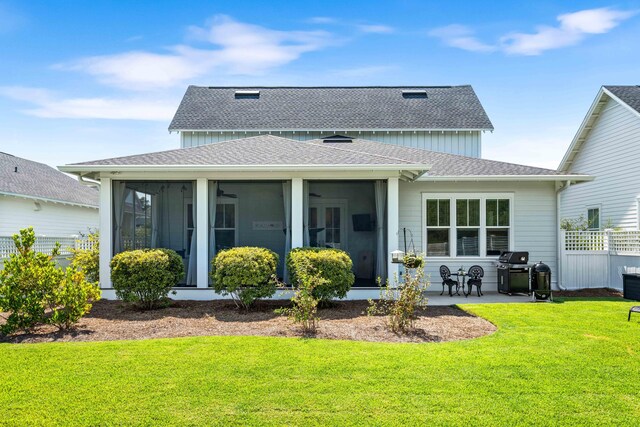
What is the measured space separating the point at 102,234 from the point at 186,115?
36.1 ft

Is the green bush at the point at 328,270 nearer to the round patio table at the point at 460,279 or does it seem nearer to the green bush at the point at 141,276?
the green bush at the point at 141,276

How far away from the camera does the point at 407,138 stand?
1973 cm

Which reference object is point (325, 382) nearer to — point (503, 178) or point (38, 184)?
point (503, 178)

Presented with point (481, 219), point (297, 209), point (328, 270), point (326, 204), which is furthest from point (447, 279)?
point (297, 209)

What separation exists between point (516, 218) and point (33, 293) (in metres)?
11.2

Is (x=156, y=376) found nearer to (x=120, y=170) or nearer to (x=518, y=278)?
(x=120, y=170)

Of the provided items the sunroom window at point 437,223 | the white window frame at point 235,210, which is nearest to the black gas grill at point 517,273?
the sunroom window at point 437,223

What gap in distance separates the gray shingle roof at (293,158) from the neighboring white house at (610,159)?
16.6ft

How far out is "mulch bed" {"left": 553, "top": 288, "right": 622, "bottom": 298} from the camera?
38.6 feet

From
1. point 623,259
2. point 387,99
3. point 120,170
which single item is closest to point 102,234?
point 120,170

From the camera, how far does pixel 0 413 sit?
419cm

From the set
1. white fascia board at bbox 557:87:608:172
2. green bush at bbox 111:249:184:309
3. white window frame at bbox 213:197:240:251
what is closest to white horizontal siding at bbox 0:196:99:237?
white window frame at bbox 213:197:240:251

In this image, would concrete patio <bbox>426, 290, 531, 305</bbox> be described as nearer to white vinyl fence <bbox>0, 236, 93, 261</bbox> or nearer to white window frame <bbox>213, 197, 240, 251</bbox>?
white window frame <bbox>213, 197, 240, 251</bbox>

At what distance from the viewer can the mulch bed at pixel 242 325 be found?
7.03 metres
